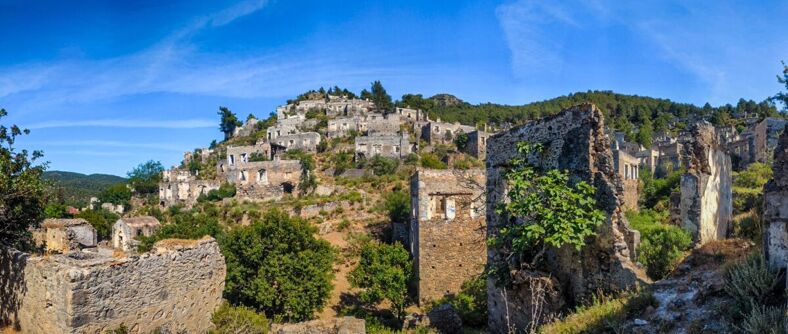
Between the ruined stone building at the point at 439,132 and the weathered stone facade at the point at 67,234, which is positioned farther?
the ruined stone building at the point at 439,132

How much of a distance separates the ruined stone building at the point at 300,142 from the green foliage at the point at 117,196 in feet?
62.2

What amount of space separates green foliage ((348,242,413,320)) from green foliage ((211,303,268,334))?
21.6 ft

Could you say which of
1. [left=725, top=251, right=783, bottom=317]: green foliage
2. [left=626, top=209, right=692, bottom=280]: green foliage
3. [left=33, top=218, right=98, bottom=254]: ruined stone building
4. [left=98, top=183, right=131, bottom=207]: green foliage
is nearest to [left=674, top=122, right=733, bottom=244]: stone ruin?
[left=626, top=209, right=692, bottom=280]: green foliage

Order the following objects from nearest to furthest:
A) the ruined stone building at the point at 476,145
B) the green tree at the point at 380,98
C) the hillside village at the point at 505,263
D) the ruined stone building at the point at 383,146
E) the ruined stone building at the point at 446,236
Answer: the hillside village at the point at 505,263, the ruined stone building at the point at 446,236, the ruined stone building at the point at 383,146, the ruined stone building at the point at 476,145, the green tree at the point at 380,98

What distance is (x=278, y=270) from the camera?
618 inches

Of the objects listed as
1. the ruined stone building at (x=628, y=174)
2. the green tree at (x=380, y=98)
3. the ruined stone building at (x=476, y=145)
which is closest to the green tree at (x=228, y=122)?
the green tree at (x=380, y=98)

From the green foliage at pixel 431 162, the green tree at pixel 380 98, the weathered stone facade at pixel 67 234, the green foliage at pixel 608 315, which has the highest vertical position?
the green tree at pixel 380 98

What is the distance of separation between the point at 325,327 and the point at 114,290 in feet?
17.8

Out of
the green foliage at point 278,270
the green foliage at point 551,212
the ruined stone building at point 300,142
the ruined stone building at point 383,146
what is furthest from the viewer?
the ruined stone building at point 300,142

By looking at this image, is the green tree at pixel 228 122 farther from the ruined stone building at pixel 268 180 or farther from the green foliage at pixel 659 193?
the green foliage at pixel 659 193

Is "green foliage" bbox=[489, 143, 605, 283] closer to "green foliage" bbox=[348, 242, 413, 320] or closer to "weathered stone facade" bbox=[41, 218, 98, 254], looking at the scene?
"green foliage" bbox=[348, 242, 413, 320]

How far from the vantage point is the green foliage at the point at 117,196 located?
55719 mm

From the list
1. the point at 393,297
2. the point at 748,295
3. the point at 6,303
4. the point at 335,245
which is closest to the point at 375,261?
the point at 393,297

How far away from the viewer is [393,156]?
55.9m
